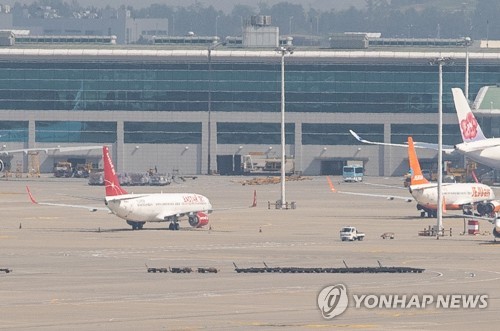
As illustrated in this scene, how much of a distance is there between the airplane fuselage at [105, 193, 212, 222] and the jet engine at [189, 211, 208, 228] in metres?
0.35

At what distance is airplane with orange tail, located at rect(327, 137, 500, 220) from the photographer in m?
126

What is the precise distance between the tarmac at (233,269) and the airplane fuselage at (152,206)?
127cm

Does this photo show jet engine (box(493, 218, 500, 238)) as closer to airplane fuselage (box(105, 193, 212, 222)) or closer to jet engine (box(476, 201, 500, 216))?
jet engine (box(476, 201, 500, 216))

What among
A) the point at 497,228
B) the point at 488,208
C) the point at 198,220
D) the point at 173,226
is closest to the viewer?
the point at 497,228

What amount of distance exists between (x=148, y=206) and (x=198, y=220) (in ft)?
15.0

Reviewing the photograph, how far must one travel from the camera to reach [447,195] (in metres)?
130

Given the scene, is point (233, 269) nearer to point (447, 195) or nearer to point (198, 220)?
point (198, 220)

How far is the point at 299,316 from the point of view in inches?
2454

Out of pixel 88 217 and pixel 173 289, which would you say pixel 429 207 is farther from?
pixel 173 289

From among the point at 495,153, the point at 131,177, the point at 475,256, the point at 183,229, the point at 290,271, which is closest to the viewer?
the point at 290,271

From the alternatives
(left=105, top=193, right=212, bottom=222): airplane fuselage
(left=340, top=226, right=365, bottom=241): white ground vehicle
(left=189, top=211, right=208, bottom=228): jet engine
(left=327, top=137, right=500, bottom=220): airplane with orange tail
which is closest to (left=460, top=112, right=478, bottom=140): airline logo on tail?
(left=327, top=137, right=500, bottom=220): airplane with orange tail

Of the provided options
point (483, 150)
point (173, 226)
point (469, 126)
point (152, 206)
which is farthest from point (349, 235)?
point (483, 150)

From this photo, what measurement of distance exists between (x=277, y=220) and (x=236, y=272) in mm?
46657

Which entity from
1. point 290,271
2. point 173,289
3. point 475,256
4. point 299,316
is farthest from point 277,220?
point 299,316
